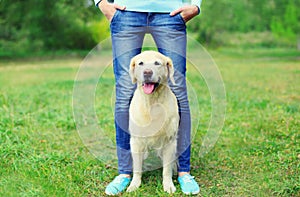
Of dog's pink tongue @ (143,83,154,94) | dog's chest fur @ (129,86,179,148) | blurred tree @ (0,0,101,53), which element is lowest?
blurred tree @ (0,0,101,53)

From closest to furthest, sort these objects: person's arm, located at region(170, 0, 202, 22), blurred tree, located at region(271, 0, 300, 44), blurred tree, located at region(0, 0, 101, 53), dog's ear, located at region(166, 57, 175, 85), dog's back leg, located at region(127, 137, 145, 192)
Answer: dog's ear, located at region(166, 57, 175, 85) → person's arm, located at region(170, 0, 202, 22) → dog's back leg, located at region(127, 137, 145, 192) → blurred tree, located at region(271, 0, 300, 44) → blurred tree, located at region(0, 0, 101, 53)

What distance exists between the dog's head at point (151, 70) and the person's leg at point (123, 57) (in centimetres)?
19

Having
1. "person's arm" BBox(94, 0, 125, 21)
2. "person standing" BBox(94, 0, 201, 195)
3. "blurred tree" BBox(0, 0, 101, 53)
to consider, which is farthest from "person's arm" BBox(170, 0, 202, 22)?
"blurred tree" BBox(0, 0, 101, 53)

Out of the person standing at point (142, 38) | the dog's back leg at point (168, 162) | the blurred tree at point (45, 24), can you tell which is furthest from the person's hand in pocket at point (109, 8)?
the blurred tree at point (45, 24)

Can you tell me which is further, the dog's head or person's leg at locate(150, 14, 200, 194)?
person's leg at locate(150, 14, 200, 194)

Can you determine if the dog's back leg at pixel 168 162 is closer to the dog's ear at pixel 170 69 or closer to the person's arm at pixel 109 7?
the dog's ear at pixel 170 69

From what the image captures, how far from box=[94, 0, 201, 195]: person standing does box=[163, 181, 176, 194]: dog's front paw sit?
7cm

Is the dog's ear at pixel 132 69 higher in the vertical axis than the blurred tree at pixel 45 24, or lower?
higher

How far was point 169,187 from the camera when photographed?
3141 mm

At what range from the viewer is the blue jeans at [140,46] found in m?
3.05

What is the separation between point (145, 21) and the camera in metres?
3.07

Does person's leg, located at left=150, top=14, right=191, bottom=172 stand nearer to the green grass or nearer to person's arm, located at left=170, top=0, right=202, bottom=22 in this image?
person's arm, located at left=170, top=0, right=202, bottom=22

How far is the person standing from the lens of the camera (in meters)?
3.04

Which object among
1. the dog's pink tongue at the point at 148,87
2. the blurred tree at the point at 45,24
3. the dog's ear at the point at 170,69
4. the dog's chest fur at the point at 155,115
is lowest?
the blurred tree at the point at 45,24
